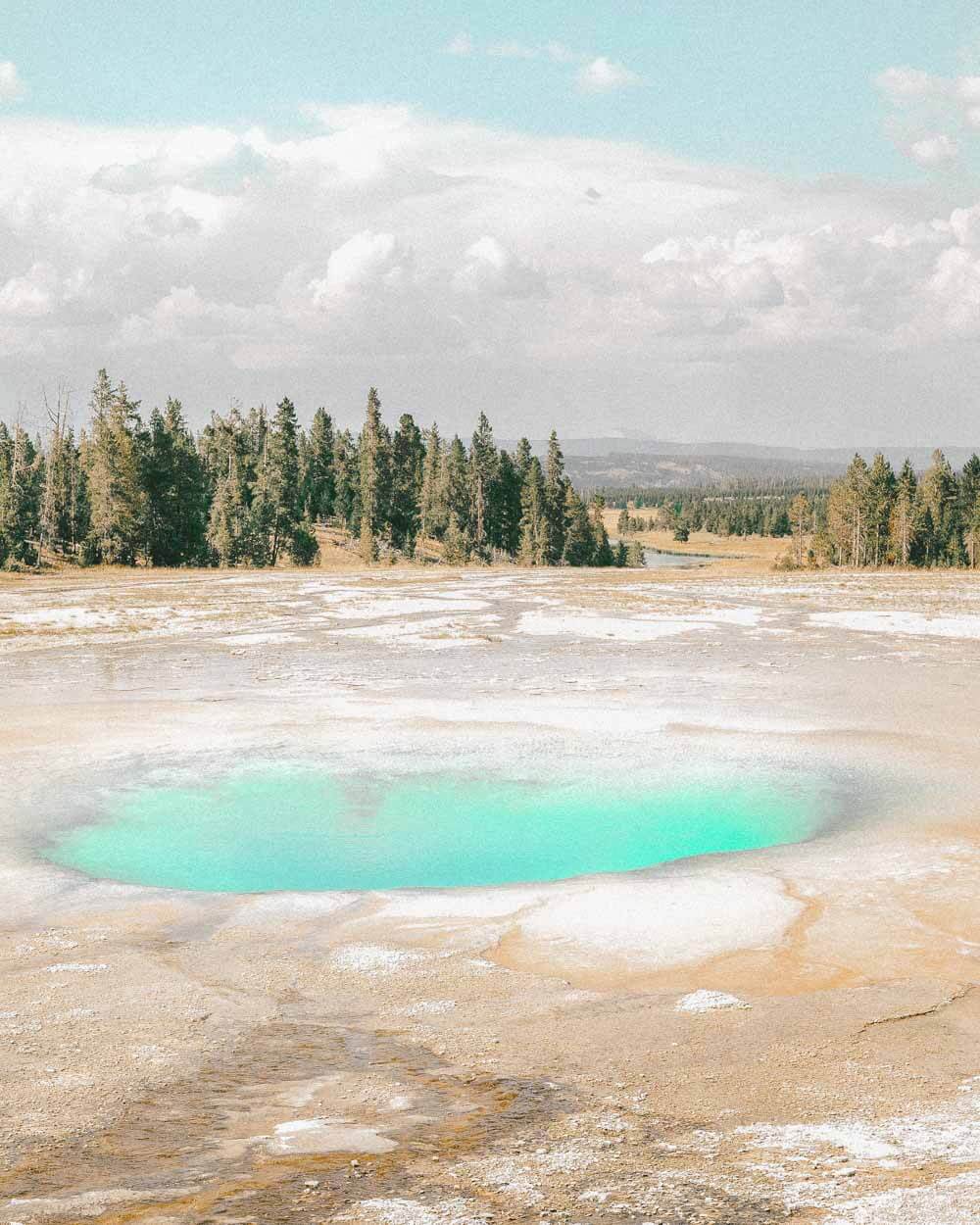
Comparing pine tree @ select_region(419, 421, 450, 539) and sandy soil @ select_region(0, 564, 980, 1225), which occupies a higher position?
pine tree @ select_region(419, 421, 450, 539)

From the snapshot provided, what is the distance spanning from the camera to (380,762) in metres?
15.6

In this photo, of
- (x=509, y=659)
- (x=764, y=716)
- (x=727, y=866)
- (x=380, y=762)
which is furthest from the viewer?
(x=509, y=659)

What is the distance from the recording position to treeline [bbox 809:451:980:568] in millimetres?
112250

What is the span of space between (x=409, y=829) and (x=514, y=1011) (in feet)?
18.1

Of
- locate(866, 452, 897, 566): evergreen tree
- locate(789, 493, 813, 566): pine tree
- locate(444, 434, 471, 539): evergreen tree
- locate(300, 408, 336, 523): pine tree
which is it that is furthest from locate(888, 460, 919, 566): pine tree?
locate(300, 408, 336, 523): pine tree

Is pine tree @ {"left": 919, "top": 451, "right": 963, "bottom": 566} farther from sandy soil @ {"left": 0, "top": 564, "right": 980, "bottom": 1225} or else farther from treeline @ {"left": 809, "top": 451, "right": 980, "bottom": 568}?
sandy soil @ {"left": 0, "top": 564, "right": 980, "bottom": 1225}

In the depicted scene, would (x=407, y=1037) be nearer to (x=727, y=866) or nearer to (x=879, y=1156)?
(x=879, y=1156)

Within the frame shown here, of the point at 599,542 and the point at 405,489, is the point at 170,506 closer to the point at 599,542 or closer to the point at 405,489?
the point at 405,489

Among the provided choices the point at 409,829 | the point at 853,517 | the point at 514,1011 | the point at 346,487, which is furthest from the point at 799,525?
the point at 514,1011

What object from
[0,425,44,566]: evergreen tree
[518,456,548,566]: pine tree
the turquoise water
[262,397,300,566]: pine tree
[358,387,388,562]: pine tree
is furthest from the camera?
[518,456,548,566]: pine tree

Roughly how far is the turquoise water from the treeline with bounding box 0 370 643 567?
6082 cm

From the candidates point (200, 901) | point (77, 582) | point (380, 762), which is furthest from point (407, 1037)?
point (77, 582)

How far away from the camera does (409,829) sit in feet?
42.5

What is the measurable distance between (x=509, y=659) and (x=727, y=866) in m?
14.6
